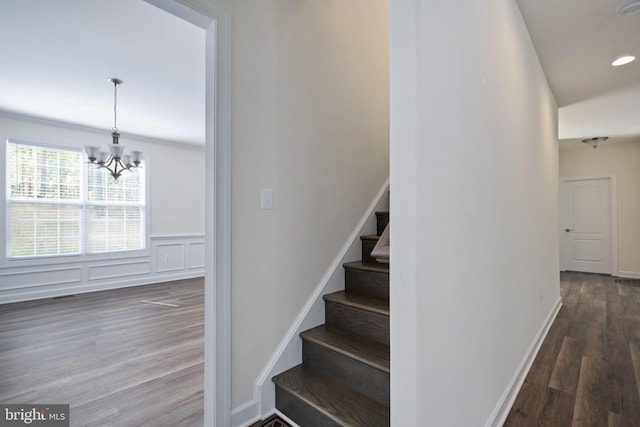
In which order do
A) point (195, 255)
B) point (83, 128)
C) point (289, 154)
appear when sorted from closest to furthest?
point (289, 154) < point (83, 128) < point (195, 255)

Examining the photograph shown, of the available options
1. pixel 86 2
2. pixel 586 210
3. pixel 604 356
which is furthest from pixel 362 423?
pixel 586 210

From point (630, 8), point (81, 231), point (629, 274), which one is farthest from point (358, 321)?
point (629, 274)

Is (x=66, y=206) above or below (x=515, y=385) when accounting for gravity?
above

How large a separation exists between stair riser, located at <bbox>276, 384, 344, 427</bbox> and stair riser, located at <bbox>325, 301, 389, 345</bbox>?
1.62ft

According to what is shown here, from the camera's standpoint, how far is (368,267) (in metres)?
2.12

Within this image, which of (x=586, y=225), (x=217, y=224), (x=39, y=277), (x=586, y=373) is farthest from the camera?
(x=586, y=225)

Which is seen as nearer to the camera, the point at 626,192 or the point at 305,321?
the point at 305,321

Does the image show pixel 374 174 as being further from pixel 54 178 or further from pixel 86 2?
pixel 54 178

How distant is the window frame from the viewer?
14.0ft

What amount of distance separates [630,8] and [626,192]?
542 cm

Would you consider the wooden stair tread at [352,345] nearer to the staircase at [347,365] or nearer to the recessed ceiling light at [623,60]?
the staircase at [347,365]

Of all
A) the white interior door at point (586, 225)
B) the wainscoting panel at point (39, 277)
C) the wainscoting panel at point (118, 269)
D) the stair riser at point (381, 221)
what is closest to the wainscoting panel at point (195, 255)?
the wainscoting panel at point (118, 269)

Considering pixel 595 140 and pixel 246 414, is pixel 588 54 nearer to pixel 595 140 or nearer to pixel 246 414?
pixel 246 414

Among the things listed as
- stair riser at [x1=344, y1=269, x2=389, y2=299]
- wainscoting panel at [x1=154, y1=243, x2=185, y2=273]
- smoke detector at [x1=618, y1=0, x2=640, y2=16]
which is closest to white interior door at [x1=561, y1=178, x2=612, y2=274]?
smoke detector at [x1=618, y1=0, x2=640, y2=16]
